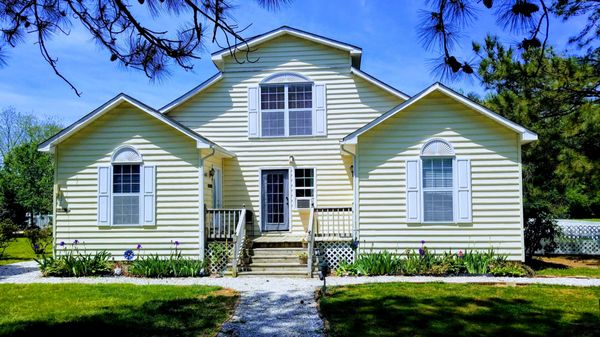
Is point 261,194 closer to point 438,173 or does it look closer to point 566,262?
point 438,173

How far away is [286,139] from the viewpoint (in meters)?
14.1

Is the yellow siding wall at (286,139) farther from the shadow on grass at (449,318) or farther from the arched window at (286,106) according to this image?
the shadow on grass at (449,318)

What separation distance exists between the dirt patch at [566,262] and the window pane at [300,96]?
8203mm

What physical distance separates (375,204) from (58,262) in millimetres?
8308

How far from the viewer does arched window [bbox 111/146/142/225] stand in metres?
12.2

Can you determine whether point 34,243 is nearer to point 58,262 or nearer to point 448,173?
point 58,262

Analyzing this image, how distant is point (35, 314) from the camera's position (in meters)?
7.33

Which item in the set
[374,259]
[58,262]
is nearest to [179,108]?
[58,262]

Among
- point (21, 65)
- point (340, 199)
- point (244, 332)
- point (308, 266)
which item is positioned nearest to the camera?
point (21, 65)

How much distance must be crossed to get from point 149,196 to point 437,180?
7.58 m

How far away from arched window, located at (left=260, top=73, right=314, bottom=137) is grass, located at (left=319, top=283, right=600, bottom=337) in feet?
20.1

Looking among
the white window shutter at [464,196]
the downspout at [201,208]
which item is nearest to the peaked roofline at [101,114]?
the downspout at [201,208]

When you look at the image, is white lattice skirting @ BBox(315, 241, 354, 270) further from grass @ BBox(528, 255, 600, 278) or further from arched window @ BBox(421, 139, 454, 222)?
grass @ BBox(528, 255, 600, 278)

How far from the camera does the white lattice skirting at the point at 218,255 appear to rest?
11.9 meters
